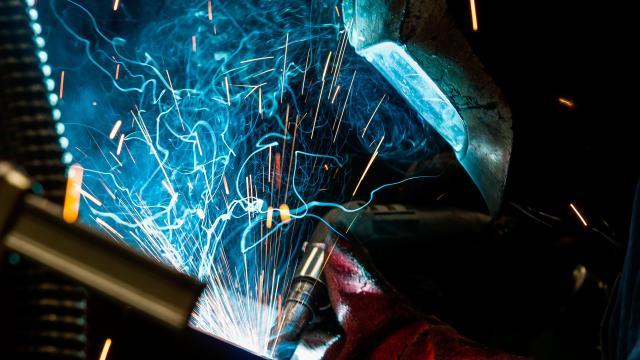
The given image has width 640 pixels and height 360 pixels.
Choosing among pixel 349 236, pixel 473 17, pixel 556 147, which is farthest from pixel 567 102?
pixel 349 236

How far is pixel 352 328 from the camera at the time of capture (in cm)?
265

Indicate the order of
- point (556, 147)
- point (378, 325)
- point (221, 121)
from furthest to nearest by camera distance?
point (221, 121) < point (556, 147) < point (378, 325)

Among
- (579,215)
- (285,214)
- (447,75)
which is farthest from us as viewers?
(285,214)

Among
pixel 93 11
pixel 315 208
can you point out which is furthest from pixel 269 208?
pixel 93 11

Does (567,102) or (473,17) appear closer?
(473,17)

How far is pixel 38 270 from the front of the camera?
1.97 feet

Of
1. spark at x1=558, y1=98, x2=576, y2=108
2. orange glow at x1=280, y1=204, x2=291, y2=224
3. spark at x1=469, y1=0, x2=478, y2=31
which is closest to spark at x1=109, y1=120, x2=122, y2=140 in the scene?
orange glow at x1=280, y1=204, x2=291, y2=224

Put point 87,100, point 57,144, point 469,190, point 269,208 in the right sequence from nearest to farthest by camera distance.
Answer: point 57,144 < point 469,190 < point 87,100 < point 269,208

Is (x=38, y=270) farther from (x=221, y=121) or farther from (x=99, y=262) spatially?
(x=221, y=121)

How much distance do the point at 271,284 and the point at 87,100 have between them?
8.04 ft

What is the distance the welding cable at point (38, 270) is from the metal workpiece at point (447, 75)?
72.8 inches

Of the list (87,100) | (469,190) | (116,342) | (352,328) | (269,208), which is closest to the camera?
(116,342)

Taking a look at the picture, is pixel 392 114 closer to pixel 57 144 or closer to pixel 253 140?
pixel 253 140

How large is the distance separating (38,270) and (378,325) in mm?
2169
